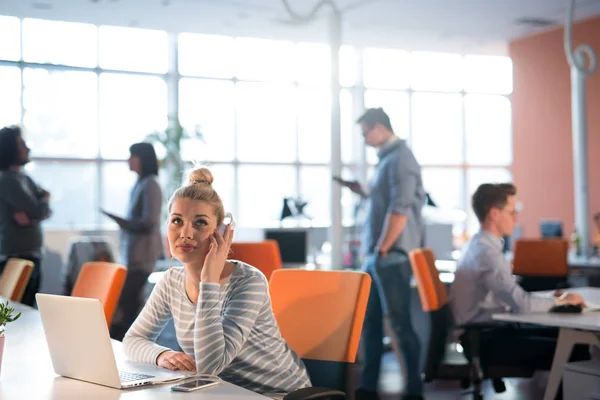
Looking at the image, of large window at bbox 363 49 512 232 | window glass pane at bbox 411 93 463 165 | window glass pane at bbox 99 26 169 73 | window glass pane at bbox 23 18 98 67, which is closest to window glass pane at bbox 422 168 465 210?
large window at bbox 363 49 512 232

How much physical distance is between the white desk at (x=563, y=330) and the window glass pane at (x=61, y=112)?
764cm

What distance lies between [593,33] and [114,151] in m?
6.17

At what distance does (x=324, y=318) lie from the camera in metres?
2.22

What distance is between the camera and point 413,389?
4281 millimetres

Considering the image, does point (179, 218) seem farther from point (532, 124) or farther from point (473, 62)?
point (473, 62)

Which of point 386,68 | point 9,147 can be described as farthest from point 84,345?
point 386,68

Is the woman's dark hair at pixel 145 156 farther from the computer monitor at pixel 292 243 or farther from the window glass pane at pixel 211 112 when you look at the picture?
the window glass pane at pixel 211 112

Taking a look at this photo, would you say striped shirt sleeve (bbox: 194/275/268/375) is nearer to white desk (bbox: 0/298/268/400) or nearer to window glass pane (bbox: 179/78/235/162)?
white desk (bbox: 0/298/268/400)

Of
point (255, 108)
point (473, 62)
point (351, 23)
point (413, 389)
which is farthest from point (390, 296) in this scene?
point (473, 62)

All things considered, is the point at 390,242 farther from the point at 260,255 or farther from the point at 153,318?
the point at 153,318

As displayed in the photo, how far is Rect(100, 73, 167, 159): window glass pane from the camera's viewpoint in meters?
9.97

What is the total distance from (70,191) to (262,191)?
2.65 meters

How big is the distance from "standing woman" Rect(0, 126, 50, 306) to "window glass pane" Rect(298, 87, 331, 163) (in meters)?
7.03

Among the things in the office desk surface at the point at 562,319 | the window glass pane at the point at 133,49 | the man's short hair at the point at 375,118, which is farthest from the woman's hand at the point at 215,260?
the window glass pane at the point at 133,49
